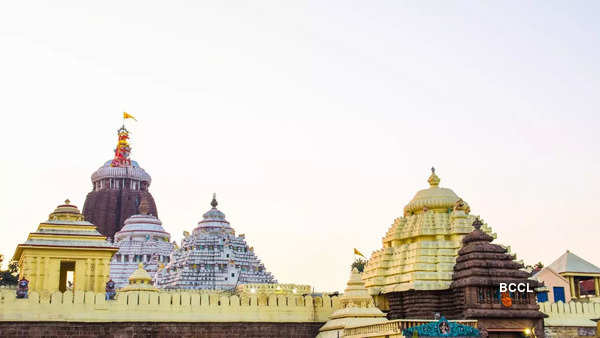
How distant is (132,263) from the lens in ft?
210

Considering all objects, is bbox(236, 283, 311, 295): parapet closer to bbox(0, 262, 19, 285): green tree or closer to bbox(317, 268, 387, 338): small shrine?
bbox(317, 268, 387, 338): small shrine

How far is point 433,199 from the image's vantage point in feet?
115

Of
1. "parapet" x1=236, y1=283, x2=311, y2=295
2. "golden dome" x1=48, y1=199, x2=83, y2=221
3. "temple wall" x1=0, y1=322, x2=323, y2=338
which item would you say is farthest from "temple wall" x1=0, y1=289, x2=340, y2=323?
"parapet" x1=236, y1=283, x2=311, y2=295

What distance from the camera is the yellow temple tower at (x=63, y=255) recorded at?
103ft

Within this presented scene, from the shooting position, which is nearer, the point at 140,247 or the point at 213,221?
the point at 213,221

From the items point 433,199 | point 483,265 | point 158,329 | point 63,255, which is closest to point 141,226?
point 63,255

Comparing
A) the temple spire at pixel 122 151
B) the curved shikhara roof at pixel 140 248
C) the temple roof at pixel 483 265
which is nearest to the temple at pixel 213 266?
the curved shikhara roof at pixel 140 248

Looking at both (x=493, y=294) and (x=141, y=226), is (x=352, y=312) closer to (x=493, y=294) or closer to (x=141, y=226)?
(x=493, y=294)

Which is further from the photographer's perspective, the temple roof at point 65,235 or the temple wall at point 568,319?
the temple wall at point 568,319

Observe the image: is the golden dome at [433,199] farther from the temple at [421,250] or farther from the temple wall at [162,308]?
the temple wall at [162,308]

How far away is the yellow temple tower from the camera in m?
31.5

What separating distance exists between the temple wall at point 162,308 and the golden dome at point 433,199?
20.7 feet

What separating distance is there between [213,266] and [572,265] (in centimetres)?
2400

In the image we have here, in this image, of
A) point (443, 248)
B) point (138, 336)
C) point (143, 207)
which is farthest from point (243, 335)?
point (143, 207)
